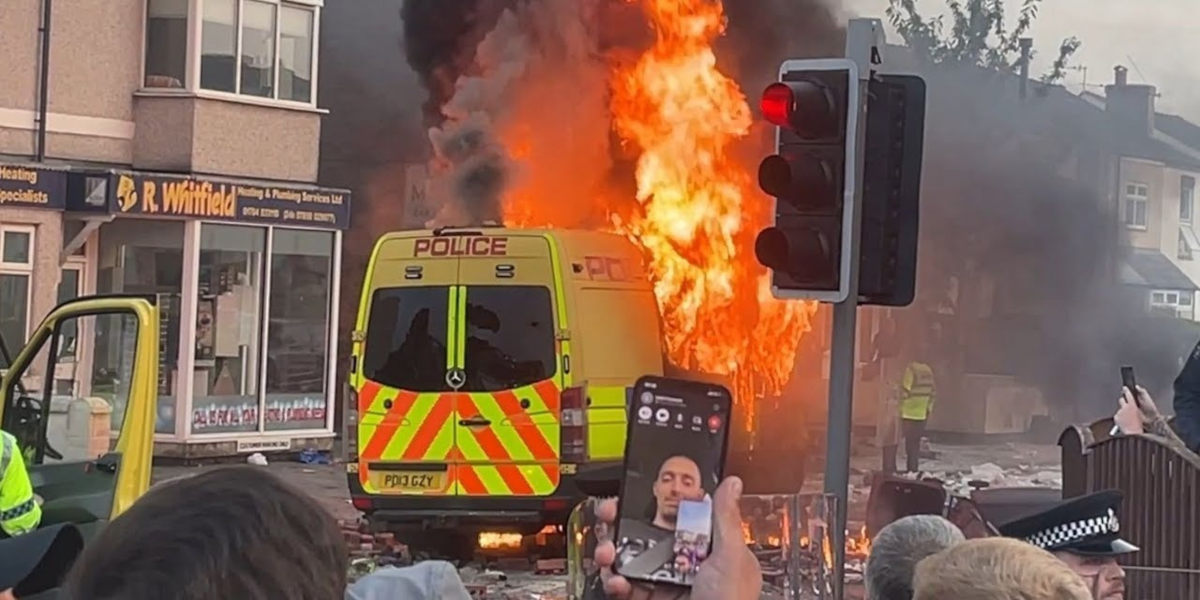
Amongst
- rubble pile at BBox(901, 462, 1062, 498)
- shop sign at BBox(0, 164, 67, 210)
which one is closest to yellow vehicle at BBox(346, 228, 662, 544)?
rubble pile at BBox(901, 462, 1062, 498)

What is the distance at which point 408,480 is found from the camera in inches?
487

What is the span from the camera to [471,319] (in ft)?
40.9

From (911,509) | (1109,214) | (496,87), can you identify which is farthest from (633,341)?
(1109,214)

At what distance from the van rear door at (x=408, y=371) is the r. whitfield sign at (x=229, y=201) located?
7.78 metres

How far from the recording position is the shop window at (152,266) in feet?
66.6

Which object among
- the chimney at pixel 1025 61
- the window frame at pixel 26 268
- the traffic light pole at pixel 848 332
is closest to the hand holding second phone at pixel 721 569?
the traffic light pole at pixel 848 332

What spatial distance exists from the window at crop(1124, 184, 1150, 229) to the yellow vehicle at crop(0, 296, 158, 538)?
1545 cm

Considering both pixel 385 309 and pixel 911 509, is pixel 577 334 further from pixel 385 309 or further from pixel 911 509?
pixel 911 509

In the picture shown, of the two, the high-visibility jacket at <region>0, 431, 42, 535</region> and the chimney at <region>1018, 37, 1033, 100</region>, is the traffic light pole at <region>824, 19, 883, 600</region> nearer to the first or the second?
the high-visibility jacket at <region>0, 431, 42, 535</region>

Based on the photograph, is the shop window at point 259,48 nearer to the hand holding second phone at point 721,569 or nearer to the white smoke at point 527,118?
the white smoke at point 527,118

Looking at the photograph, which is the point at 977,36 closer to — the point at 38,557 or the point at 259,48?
the point at 259,48

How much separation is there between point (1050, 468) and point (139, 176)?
36.3ft

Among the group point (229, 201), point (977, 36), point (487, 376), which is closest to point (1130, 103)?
point (977, 36)

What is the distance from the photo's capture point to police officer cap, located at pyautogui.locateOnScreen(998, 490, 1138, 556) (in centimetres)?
483
